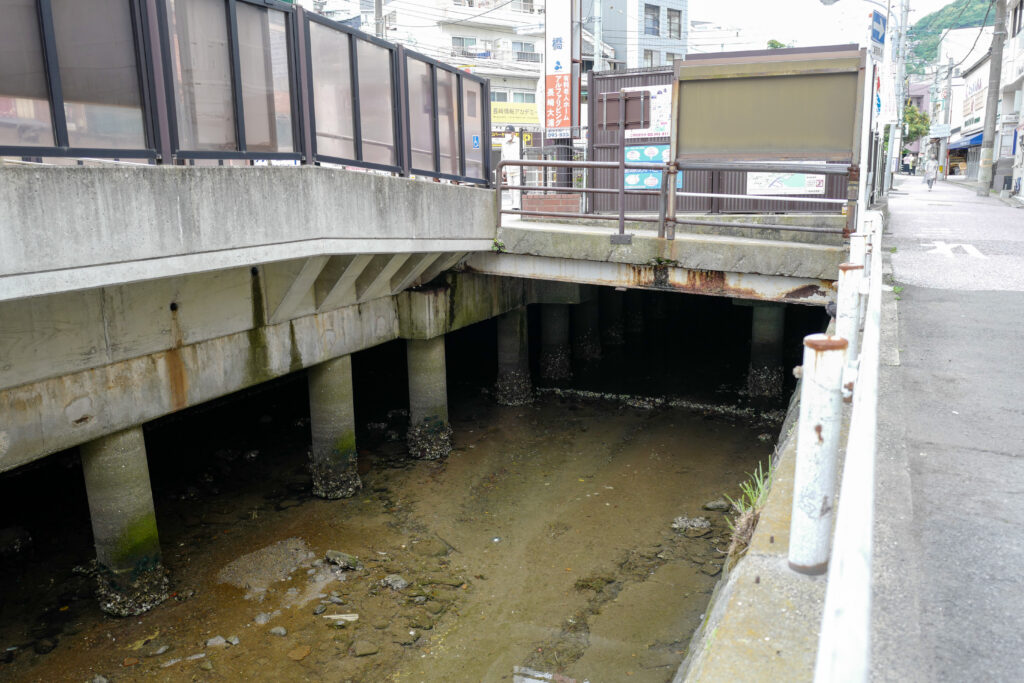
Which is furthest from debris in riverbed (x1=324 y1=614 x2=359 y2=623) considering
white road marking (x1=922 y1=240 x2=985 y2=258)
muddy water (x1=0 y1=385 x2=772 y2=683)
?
white road marking (x1=922 y1=240 x2=985 y2=258)

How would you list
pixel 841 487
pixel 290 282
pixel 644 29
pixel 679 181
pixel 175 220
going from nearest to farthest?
pixel 841 487
pixel 175 220
pixel 290 282
pixel 679 181
pixel 644 29

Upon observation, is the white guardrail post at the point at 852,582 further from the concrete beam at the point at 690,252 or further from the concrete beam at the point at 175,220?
the concrete beam at the point at 690,252

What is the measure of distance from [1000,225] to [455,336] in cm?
1145

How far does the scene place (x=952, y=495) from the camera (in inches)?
144

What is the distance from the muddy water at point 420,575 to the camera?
6250mm

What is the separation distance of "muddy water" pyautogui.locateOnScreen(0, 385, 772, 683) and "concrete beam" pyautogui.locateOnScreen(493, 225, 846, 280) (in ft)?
9.26

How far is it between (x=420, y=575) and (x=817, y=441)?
227 inches

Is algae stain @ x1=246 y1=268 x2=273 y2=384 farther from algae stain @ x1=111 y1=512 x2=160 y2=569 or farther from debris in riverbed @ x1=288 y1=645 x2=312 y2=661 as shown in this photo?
debris in riverbed @ x1=288 y1=645 x2=312 y2=661

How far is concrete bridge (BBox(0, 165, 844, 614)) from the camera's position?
518 centimetres

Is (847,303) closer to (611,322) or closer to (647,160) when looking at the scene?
(647,160)

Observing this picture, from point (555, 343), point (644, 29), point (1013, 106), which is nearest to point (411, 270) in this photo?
point (555, 343)

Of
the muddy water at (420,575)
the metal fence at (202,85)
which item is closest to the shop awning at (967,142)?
the muddy water at (420,575)

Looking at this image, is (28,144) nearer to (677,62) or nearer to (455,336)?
(677,62)

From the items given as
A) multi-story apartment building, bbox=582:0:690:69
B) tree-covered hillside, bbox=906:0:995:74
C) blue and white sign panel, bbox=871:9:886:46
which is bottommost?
blue and white sign panel, bbox=871:9:886:46
